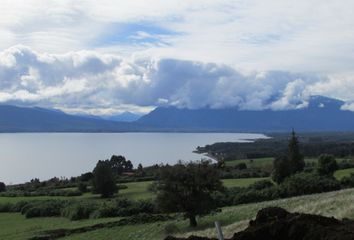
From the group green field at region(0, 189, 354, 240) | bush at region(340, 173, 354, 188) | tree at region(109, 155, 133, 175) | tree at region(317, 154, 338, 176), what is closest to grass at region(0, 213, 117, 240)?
green field at region(0, 189, 354, 240)

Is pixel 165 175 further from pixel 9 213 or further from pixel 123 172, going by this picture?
pixel 123 172

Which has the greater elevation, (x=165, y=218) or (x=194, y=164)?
(x=194, y=164)

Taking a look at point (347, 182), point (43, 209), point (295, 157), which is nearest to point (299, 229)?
point (347, 182)

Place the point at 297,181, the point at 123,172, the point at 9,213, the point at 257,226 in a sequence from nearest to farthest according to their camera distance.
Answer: the point at 257,226
the point at 297,181
the point at 9,213
the point at 123,172

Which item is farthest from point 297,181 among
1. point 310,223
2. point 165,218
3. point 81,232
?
point 310,223

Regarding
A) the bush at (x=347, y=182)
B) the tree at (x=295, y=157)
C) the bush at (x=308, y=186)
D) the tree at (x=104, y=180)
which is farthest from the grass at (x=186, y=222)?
the tree at (x=295, y=157)

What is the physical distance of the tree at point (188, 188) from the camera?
43.6 meters

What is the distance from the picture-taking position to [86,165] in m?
189

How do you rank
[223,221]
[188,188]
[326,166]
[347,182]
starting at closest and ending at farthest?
1. [223,221]
2. [188,188]
3. [347,182]
4. [326,166]

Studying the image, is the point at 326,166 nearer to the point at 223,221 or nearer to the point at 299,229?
the point at 223,221

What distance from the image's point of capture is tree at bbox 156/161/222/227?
143ft

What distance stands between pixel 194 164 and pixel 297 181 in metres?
18.1

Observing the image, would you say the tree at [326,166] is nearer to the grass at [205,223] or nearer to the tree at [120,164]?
the grass at [205,223]

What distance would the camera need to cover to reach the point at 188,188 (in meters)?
44.3
